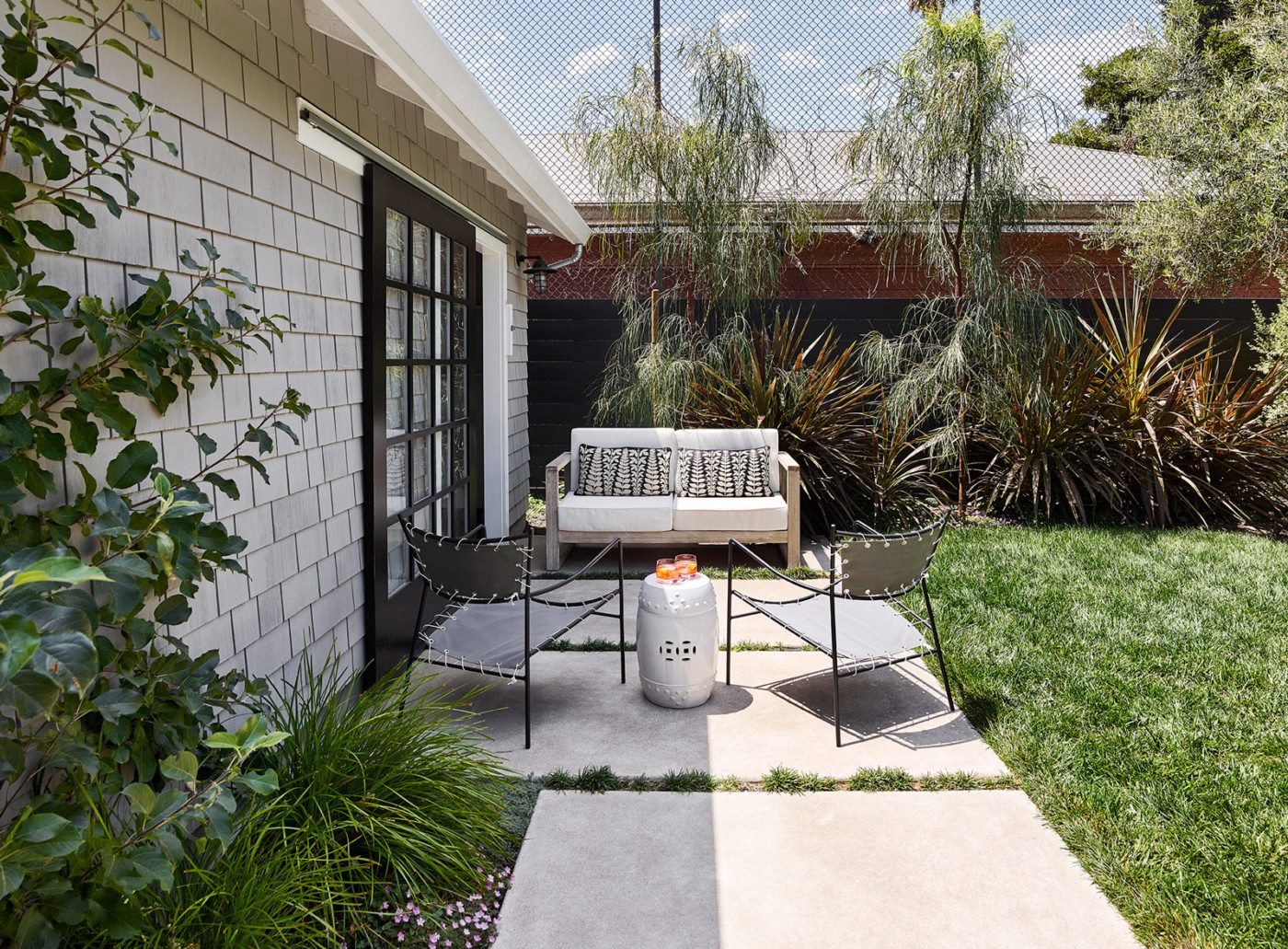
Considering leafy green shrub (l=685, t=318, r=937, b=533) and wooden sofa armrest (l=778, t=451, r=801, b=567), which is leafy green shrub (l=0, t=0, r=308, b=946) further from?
leafy green shrub (l=685, t=318, r=937, b=533)

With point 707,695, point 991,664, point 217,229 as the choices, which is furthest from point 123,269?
point 991,664

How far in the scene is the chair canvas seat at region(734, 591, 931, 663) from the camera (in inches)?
128

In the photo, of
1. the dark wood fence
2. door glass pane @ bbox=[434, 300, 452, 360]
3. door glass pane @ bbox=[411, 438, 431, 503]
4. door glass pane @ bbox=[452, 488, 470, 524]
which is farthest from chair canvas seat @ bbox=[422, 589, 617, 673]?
the dark wood fence

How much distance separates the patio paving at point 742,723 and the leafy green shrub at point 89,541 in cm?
126

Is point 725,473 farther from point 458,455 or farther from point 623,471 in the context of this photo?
point 458,455

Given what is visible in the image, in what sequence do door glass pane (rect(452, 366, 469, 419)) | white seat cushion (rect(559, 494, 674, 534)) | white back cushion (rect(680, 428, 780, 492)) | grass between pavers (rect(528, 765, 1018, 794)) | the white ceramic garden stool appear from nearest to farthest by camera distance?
grass between pavers (rect(528, 765, 1018, 794))
the white ceramic garden stool
door glass pane (rect(452, 366, 469, 419))
white seat cushion (rect(559, 494, 674, 534))
white back cushion (rect(680, 428, 780, 492))

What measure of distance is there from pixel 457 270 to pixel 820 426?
2.95 metres

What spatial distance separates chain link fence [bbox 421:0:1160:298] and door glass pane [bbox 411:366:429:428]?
15.8ft

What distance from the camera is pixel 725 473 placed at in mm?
5934

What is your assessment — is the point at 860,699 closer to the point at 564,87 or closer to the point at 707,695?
the point at 707,695

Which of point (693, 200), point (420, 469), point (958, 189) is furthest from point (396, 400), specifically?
point (958, 189)

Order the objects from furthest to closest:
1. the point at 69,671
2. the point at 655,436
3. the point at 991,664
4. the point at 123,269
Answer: the point at 655,436, the point at 991,664, the point at 123,269, the point at 69,671

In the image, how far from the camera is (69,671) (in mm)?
1123

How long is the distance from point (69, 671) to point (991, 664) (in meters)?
3.41
